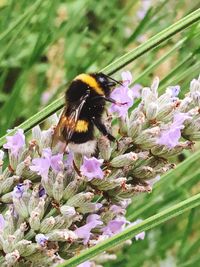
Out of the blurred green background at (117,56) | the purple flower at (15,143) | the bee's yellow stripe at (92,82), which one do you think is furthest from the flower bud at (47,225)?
the blurred green background at (117,56)

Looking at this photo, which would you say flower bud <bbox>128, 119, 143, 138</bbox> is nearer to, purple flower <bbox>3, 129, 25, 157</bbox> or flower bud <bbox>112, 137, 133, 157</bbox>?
flower bud <bbox>112, 137, 133, 157</bbox>

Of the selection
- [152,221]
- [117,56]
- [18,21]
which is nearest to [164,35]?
[152,221]

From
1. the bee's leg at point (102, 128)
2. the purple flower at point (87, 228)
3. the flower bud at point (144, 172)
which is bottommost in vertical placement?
the purple flower at point (87, 228)

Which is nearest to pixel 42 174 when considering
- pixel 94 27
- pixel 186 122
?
pixel 186 122

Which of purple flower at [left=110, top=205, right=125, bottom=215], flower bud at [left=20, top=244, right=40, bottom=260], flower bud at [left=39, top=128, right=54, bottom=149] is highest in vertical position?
flower bud at [left=39, top=128, right=54, bottom=149]

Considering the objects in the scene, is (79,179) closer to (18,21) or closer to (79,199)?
(79,199)

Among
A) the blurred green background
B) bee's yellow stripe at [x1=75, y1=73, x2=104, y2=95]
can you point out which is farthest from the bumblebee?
the blurred green background

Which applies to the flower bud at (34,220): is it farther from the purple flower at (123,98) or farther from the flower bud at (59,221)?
the purple flower at (123,98)
